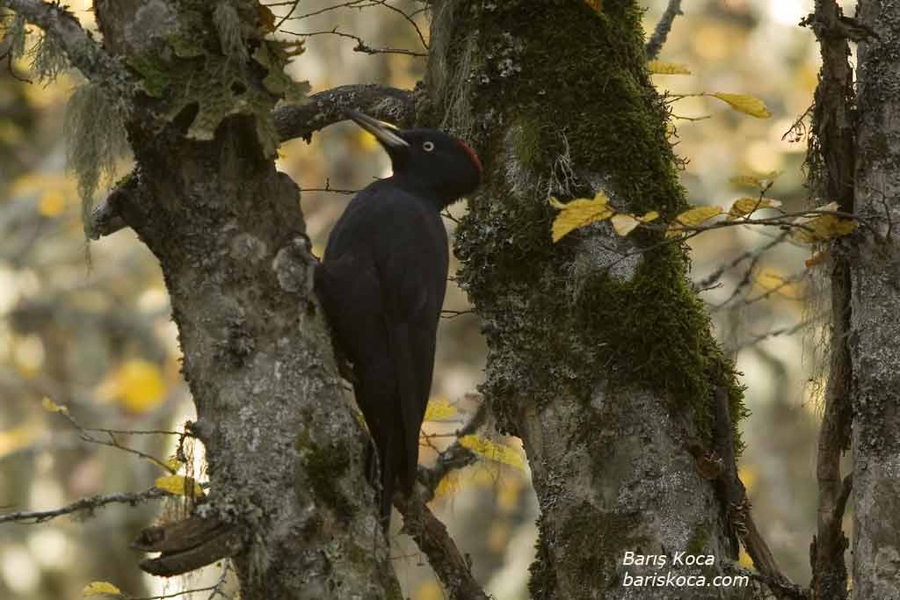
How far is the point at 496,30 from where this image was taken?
3678 millimetres

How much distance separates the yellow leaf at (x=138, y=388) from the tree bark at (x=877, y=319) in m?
10.6

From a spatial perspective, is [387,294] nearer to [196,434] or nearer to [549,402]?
[549,402]

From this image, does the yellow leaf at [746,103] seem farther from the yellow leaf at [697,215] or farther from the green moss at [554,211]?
the yellow leaf at [697,215]

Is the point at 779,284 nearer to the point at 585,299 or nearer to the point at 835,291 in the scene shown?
the point at 835,291

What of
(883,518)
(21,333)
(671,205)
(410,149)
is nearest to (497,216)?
(671,205)

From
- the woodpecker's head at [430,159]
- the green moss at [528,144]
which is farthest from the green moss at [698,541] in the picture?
the woodpecker's head at [430,159]

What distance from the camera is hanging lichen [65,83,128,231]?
138 inches

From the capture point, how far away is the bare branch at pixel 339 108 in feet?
13.0

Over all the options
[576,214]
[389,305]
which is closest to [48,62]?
[389,305]

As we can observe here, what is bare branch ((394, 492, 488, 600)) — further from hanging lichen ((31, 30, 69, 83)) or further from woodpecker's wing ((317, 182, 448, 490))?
hanging lichen ((31, 30, 69, 83))

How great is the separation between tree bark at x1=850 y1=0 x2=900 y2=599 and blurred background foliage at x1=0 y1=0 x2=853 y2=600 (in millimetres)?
6019

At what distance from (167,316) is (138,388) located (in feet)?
2.92

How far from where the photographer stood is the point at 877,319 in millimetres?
3152

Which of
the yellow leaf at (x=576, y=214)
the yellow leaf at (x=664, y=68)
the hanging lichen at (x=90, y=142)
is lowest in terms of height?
the yellow leaf at (x=576, y=214)
